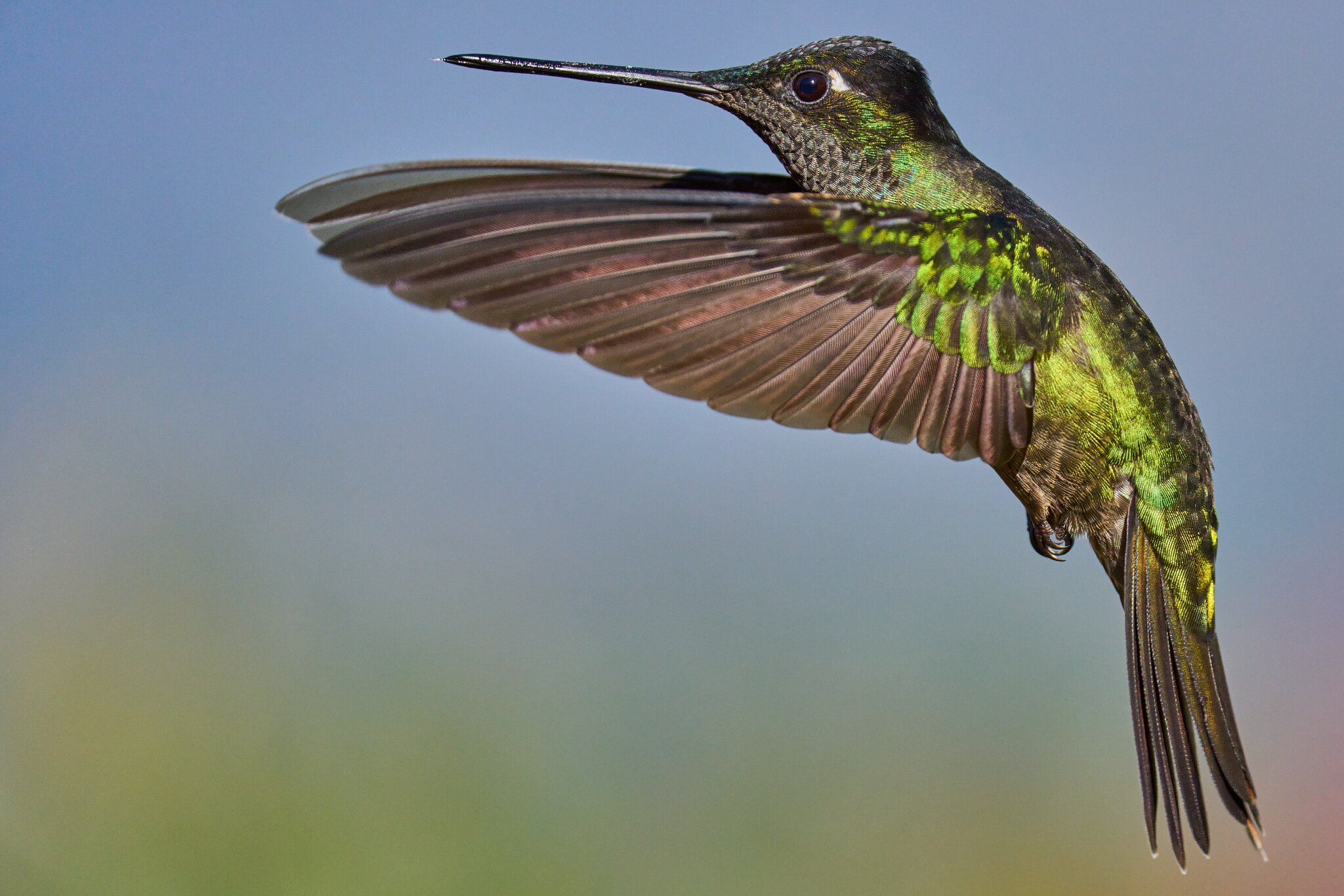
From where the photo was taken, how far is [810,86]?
62 centimetres

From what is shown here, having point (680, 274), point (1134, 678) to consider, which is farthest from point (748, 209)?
point (1134, 678)

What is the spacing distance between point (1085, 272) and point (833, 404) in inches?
6.5

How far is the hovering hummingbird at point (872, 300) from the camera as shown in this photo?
0.49 meters

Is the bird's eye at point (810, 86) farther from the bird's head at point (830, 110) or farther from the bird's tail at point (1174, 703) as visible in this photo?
the bird's tail at point (1174, 703)

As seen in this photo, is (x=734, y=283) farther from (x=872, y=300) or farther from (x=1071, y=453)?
(x=1071, y=453)

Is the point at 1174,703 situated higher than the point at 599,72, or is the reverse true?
the point at 599,72

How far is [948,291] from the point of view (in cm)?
54

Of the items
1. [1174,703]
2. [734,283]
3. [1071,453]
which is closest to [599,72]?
[734,283]

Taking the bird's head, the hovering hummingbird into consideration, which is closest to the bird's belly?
the hovering hummingbird

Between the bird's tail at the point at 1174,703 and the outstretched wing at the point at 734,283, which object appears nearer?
the outstretched wing at the point at 734,283

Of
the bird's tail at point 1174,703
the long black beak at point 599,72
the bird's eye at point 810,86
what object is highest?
the bird's eye at point 810,86

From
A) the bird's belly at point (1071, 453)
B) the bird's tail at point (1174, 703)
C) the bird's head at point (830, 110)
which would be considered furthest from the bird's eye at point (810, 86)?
the bird's tail at point (1174, 703)

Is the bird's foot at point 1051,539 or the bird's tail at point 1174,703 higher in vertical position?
the bird's foot at point 1051,539

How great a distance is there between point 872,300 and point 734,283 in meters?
0.07
